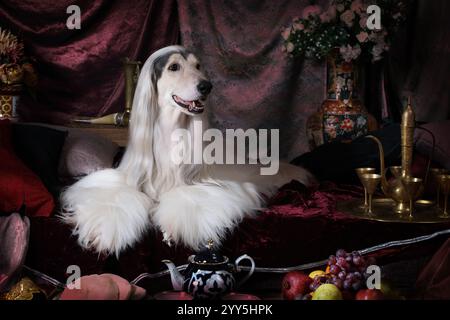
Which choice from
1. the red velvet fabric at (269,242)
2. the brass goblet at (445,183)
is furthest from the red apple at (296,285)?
the brass goblet at (445,183)

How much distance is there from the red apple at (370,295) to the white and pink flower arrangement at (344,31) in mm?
1980

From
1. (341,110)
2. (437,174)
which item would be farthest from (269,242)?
(341,110)

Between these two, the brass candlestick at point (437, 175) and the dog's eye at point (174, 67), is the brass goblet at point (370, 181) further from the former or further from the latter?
the dog's eye at point (174, 67)

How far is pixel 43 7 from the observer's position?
3.74 meters

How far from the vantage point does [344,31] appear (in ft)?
11.4

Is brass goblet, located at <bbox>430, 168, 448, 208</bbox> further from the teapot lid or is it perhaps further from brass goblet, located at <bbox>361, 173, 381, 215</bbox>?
the teapot lid

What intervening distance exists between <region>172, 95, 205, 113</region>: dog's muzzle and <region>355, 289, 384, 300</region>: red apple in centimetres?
92

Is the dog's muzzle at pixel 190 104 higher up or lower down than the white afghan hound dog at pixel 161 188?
higher up

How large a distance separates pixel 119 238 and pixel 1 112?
65.3 inches

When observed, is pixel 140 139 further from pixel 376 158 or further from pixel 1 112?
pixel 1 112

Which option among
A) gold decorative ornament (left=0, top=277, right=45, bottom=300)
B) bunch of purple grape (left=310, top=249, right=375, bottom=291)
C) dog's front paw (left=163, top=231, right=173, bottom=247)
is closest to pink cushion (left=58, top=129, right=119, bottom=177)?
dog's front paw (left=163, top=231, right=173, bottom=247)

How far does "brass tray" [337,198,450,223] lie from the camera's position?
2156mm

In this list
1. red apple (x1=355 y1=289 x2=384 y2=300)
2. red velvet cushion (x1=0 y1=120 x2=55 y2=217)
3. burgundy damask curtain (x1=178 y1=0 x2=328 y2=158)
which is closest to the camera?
red apple (x1=355 y1=289 x2=384 y2=300)

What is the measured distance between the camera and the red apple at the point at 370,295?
175 centimetres
